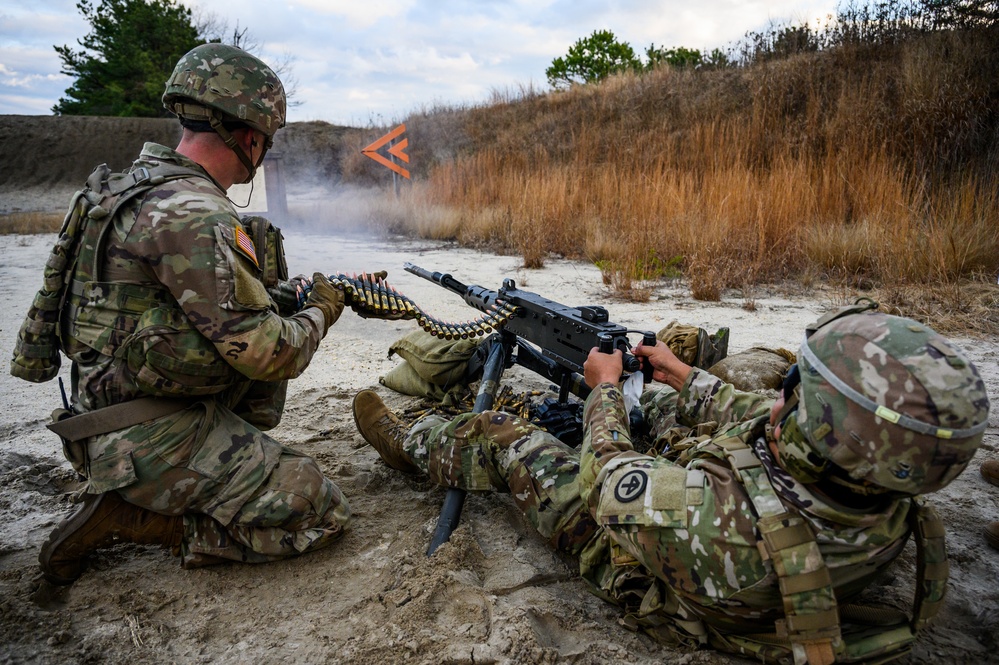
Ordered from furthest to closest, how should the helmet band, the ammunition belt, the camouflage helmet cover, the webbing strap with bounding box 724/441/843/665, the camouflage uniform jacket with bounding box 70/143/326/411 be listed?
the ammunition belt, the camouflage helmet cover, the camouflage uniform jacket with bounding box 70/143/326/411, the webbing strap with bounding box 724/441/843/665, the helmet band

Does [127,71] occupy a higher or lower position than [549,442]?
higher

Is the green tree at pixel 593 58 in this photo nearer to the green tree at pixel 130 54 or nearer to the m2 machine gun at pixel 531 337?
the green tree at pixel 130 54

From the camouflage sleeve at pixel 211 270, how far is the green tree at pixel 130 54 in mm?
27989

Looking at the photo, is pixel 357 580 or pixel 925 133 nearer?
pixel 357 580

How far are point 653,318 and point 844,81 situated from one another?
820 centimetres

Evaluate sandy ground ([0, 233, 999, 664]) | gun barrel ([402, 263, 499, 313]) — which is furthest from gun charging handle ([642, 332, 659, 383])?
gun barrel ([402, 263, 499, 313])

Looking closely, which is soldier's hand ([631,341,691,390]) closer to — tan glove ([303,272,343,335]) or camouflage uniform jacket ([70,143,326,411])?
tan glove ([303,272,343,335])

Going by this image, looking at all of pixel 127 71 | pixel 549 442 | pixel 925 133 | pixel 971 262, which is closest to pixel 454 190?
pixel 925 133

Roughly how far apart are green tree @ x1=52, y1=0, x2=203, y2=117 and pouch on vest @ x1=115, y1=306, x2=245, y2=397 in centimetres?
2807

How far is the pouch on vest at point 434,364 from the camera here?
165 inches

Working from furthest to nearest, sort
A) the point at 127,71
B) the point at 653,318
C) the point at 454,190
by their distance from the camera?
1. the point at 127,71
2. the point at 454,190
3. the point at 653,318

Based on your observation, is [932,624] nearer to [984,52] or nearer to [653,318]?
[653,318]

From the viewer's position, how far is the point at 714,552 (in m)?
1.80

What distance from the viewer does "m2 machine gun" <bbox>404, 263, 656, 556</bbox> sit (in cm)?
274
